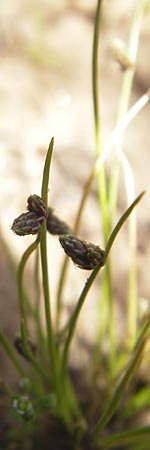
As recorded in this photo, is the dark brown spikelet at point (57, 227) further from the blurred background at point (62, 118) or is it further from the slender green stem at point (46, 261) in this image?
the blurred background at point (62, 118)

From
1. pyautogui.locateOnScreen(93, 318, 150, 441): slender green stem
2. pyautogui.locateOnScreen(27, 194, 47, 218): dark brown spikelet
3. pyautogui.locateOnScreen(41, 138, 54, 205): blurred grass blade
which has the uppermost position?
pyautogui.locateOnScreen(41, 138, 54, 205): blurred grass blade

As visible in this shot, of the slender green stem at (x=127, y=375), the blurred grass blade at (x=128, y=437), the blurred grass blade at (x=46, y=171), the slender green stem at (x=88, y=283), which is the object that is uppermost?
the blurred grass blade at (x=46, y=171)

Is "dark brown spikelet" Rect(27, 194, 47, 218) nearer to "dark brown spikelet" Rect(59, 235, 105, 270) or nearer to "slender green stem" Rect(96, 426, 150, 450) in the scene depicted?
"dark brown spikelet" Rect(59, 235, 105, 270)

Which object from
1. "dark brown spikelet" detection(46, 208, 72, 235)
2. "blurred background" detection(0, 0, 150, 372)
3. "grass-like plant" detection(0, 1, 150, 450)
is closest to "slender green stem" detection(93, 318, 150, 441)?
"grass-like plant" detection(0, 1, 150, 450)

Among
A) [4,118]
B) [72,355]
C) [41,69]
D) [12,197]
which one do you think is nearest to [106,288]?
[72,355]

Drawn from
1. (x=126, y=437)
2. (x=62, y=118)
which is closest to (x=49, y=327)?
(x=126, y=437)

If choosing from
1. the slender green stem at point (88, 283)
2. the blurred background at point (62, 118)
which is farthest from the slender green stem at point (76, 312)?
the blurred background at point (62, 118)

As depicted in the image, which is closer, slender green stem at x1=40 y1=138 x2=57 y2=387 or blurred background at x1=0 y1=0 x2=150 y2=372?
slender green stem at x1=40 y1=138 x2=57 y2=387
